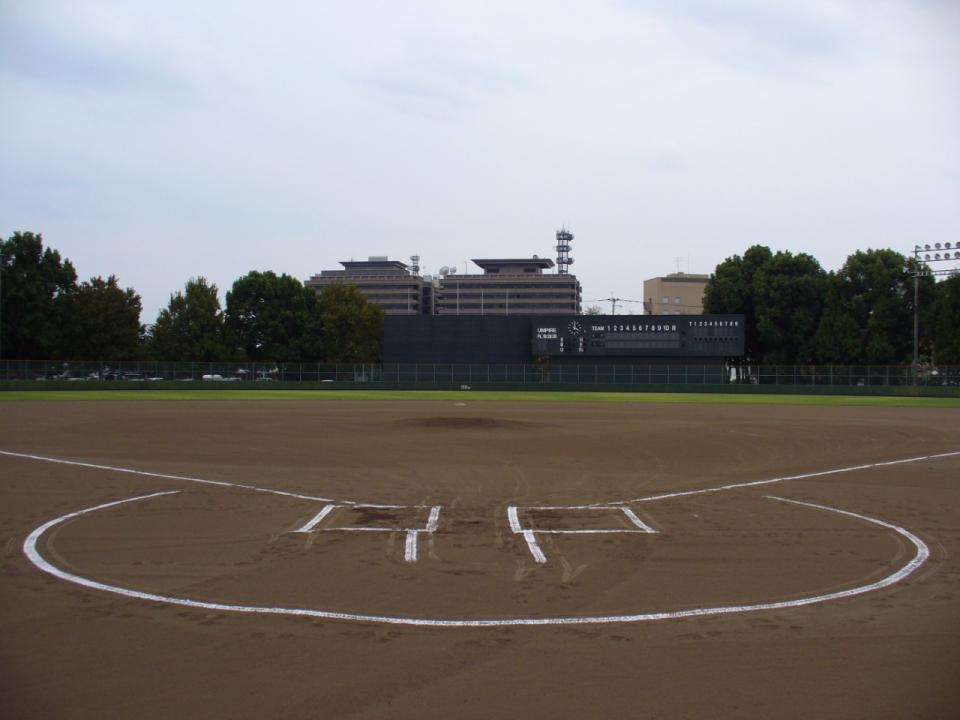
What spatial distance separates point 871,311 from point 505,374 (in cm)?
4043

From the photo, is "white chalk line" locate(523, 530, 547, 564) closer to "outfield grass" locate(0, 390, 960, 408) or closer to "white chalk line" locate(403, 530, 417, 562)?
"white chalk line" locate(403, 530, 417, 562)

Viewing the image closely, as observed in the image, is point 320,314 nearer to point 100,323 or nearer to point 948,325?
point 100,323

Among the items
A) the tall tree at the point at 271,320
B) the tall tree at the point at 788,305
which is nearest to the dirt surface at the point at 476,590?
the tall tree at the point at 788,305

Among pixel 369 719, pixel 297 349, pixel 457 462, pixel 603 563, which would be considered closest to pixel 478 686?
pixel 369 719

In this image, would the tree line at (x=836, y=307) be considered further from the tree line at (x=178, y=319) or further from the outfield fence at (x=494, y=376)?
the tree line at (x=178, y=319)

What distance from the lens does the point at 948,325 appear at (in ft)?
239

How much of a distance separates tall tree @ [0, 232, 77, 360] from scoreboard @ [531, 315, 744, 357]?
48595mm

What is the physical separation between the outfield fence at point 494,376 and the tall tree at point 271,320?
18.6 meters

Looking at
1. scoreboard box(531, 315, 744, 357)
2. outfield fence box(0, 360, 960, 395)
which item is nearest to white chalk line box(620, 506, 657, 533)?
outfield fence box(0, 360, 960, 395)

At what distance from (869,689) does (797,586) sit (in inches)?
105

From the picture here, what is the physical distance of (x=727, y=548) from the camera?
32.2 ft

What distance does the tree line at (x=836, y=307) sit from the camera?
77.9 meters

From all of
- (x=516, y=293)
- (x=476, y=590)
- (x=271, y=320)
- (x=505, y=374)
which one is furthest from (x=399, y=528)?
(x=516, y=293)

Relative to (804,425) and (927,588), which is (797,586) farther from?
(804,425)
